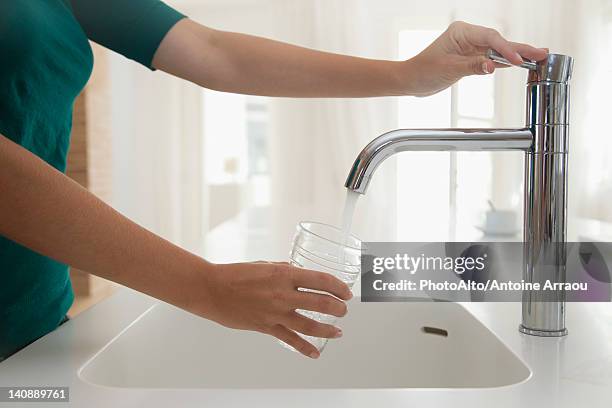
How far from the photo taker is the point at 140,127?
286 cm

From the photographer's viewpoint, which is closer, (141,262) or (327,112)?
(141,262)

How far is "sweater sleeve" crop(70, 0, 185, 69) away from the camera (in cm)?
69

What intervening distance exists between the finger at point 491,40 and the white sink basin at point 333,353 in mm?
263

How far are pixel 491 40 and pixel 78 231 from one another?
1.29ft

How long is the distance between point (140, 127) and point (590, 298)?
2.44m

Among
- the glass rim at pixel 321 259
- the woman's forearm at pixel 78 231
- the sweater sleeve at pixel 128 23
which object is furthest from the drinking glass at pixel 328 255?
the sweater sleeve at pixel 128 23

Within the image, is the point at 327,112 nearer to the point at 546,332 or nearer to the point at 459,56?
the point at 459,56

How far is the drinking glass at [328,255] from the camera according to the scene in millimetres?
467

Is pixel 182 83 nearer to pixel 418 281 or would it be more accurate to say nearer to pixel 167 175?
pixel 167 175

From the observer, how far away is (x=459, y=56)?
24.4 inches

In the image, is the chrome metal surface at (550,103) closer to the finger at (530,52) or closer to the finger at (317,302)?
the finger at (530,52)

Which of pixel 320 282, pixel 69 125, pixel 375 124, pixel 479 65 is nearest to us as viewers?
pixel 320 282

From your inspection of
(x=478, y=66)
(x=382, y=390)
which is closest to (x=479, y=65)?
(x=478, y=66)

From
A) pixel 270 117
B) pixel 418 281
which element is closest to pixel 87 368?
pixel 418 281
